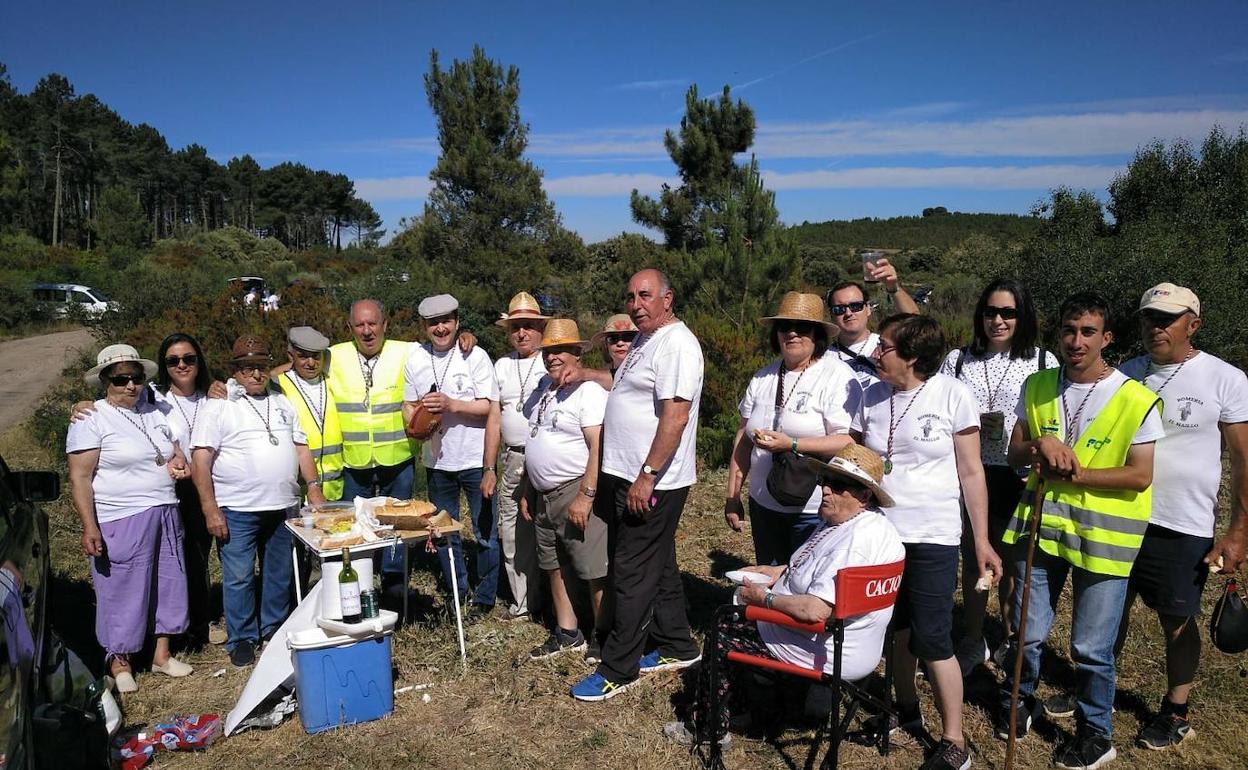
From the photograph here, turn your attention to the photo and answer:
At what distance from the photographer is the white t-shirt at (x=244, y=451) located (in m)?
4.16

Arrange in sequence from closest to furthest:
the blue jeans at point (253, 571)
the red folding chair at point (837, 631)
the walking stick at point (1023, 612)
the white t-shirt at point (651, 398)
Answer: the red folding chair at point (837, 631) < the walking stick at point (1023, 612) < the white t-shirt at point (651, 398) < the blue jeans at point (253, 571)

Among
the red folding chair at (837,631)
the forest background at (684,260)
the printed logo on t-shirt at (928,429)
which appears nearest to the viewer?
the red folding chair at (837,631)

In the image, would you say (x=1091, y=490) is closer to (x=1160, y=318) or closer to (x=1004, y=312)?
(x=1160, y=318)

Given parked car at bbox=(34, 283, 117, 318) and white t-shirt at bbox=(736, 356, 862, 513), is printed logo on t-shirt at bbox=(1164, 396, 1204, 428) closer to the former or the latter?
white t-shirt at bbox=(736, 356, 862, 513)

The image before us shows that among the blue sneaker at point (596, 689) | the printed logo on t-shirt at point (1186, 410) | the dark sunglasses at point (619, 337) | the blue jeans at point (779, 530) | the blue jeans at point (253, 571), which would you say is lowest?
the blue sneaker at point (596, 689)

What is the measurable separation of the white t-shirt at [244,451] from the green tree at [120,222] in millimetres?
42258

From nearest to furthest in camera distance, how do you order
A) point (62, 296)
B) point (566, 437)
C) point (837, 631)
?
1. point (837, 631)
2. point (566, 437)
3. point (62, 296)

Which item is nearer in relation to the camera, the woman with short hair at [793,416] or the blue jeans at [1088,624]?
the blue jeans at [1088,624]

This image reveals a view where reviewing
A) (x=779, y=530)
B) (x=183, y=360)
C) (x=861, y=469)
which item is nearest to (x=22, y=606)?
(x=183, y=360)

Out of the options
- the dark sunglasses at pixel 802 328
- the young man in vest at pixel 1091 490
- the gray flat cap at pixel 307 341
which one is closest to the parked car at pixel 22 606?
the gray flat cap at pixel 307 341

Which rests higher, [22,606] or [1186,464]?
[1186,464]

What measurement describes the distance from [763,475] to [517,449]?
1.72m

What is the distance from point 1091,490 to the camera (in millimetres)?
3055

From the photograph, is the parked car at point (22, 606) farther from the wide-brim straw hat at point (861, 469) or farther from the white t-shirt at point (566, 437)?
the wide-brim straw hat at point (861, 469)
